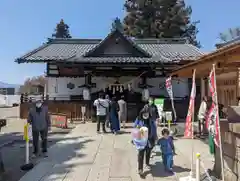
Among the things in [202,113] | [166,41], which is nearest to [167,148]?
[202,113]

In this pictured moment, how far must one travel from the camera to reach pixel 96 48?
17.3 m

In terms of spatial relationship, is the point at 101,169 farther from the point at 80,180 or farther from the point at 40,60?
the point at 40,60

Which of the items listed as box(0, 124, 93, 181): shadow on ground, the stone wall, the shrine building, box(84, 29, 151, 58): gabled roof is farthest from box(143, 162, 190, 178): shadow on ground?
box(84, 29, 151, 58): gabled roof

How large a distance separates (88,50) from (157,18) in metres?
16.6

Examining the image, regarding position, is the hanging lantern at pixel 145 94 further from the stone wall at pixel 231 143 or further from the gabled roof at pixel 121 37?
the stone wall at pixel 231 143

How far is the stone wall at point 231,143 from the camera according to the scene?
4.76 metres

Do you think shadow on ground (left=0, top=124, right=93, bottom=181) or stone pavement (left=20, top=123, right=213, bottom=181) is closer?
stone pavement (left=20, top=123, right=213, bottom=181)

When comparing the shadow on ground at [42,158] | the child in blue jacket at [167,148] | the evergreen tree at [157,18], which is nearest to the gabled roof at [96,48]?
the shadow on ground at [42,158]

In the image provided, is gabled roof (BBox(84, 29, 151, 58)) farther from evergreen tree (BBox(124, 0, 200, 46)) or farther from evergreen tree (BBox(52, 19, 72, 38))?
evergreen tree (BBox(52, 19, 72, 38))

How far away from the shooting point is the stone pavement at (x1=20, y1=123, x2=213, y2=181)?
6.11m

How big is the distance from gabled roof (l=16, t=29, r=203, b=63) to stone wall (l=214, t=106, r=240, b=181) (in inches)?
378

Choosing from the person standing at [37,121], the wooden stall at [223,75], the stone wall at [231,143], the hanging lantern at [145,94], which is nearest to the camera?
the stone wall at [231,143]

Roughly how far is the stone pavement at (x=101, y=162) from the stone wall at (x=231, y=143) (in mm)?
1192

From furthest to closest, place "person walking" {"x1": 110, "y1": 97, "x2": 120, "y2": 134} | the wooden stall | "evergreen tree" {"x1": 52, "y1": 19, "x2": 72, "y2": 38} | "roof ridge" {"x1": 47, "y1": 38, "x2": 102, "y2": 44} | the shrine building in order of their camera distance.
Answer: "evergreen tree" {"x1": 52, "y1": 19, "x2": 72, "y2": 38}, "roof ridge" {"x1": 47, "y1": 38, "x2": 102, "y2": 44}, the shrine building, "person walking" {"x1": 110, "y1": 97, "x2": 120, "y2": 134}, the wooden stall
